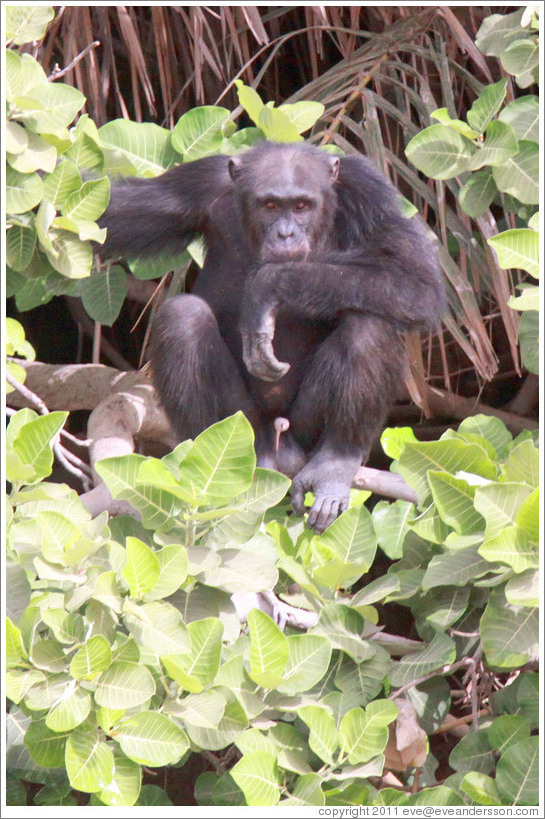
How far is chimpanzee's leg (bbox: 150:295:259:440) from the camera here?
10.0 ft

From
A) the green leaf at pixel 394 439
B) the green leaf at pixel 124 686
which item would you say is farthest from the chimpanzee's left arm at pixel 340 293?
the green leaf at pixel 124 686

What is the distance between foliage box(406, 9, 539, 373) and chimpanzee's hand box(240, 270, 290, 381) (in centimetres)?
60

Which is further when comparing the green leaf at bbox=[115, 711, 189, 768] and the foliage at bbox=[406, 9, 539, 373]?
the foliage at bbox=[406, 9, 539, 373]

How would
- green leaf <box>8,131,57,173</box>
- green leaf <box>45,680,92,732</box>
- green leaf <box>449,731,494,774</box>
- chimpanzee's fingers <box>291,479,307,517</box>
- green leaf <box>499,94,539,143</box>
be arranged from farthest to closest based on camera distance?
chimpanzee's fingers <box>291,479,307,517</box> < green leaf <box>499,94,539,143</box> < green leaf <box>8,131,57,173</box> < green leaf <box>449,731,494,774</box> < green leaf <box>45,680,92,732</box>

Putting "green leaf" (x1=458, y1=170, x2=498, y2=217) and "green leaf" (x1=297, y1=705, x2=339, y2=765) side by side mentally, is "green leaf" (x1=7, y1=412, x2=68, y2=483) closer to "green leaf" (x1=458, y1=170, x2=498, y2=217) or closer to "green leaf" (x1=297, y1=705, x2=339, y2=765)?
"green leaf" (x1=297, y1=705, x2=339, y2=765)

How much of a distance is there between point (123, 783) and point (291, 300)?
148 cm

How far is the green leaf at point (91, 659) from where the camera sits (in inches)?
76.3

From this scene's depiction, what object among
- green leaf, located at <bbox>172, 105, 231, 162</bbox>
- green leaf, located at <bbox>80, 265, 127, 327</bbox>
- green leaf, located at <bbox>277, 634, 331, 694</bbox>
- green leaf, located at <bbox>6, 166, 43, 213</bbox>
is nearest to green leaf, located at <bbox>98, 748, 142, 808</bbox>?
green leaf, located at <bbox>277, 634, 331, 694</bbox>

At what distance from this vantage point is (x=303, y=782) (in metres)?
2.16

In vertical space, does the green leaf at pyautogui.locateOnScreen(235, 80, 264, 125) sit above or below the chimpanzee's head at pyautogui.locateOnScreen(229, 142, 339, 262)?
above

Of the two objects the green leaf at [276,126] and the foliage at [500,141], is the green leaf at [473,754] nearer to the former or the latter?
the foliage at [500,141]

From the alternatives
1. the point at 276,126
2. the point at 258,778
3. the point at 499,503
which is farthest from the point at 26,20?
the point at 258,778

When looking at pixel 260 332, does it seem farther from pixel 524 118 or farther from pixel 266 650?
pixel 266 650

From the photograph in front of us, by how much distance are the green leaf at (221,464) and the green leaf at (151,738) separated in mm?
428
